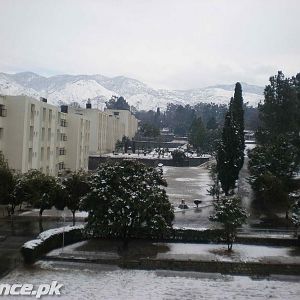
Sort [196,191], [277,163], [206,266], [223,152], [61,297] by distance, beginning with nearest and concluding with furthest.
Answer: [61,297] < [206,266] < [277,163] < [223,152] < [196,191]

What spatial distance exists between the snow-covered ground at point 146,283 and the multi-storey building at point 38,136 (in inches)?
816

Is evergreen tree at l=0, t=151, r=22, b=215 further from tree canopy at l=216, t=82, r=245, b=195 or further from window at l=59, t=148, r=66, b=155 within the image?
window at l=59, t=148, r=66, b=155

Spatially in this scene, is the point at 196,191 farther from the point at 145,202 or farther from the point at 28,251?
the point at 28,251

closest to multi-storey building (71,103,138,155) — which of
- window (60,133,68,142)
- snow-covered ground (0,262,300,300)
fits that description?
window (60,133,68,142)

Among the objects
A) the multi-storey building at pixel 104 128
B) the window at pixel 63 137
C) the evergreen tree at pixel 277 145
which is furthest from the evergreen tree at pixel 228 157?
the multi-storey building at pixel 104 128

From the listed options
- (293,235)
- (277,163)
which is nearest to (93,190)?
(293,235)

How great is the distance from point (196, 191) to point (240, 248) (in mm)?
23235

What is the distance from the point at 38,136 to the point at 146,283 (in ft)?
93.4

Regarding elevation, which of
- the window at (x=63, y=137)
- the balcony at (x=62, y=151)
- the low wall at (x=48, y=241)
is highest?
the window at (x=63, y=137)

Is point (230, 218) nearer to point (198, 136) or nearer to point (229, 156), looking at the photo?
point (229, 156)

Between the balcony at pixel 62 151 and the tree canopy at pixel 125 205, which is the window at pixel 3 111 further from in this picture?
the tree canopy at pixel 125 205

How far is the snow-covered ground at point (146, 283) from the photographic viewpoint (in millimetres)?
15727

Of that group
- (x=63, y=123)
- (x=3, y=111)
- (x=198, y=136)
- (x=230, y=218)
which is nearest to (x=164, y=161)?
(x=198, y=136)

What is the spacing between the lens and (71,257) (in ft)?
67.2
